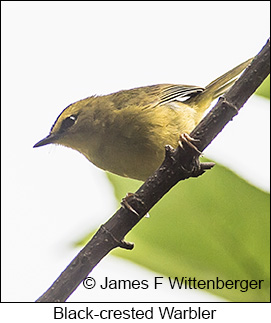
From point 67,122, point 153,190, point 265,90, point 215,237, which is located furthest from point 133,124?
point 153,190

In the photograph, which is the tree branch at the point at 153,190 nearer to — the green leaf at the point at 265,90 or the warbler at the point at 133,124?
the green leaf at the point at 265,90

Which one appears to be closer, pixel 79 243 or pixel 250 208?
pixel 250 208

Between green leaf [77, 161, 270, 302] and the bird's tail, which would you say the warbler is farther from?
green leaf [77, 161, 270, 302]

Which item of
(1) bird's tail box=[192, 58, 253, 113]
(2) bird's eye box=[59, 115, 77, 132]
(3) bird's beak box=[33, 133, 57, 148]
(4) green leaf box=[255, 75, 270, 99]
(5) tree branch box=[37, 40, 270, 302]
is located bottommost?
(5) tree branch box=[37, 40, 270, 302]

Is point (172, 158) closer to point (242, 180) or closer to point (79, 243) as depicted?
point (242, 180)

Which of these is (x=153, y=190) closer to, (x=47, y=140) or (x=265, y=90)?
(x=265, y=90)

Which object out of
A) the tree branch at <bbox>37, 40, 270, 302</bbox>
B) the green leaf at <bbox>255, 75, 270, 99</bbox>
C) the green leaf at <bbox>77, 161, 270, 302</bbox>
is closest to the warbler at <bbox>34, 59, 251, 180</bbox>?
the green leaf at <bbox>255, 75, 270, 99</bbox>

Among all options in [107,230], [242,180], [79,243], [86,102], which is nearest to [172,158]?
[107,230]
